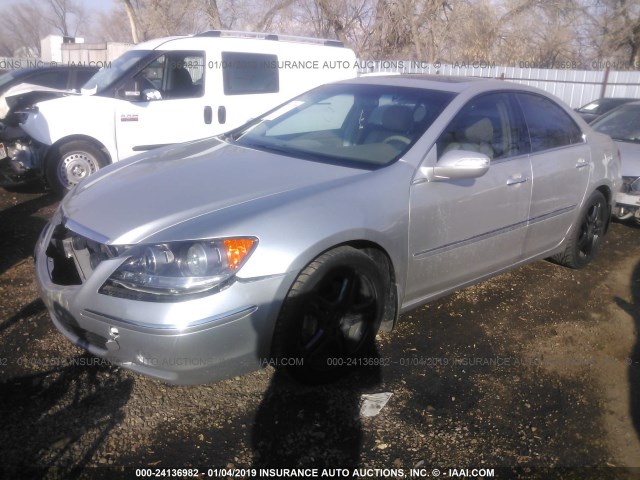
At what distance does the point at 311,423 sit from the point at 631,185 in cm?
481

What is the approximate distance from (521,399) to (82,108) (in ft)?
18.8

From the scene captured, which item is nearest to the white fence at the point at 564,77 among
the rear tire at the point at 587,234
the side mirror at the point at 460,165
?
the rear tire at the point at 587,234

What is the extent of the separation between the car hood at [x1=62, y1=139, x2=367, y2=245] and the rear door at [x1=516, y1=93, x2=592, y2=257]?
5.37 ft

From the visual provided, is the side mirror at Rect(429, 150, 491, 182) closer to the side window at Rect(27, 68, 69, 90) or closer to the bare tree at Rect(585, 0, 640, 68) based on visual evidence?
the side window at Rect(27, 68, 69, 90)

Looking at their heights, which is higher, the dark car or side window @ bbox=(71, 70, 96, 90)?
side window @ bbox=(71, 70, 96, 90)

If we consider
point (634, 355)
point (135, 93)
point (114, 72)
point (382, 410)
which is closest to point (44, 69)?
point (114, 72)

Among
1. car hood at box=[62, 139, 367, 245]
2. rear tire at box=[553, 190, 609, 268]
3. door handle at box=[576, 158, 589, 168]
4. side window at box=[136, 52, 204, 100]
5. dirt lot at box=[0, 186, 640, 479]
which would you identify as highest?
side window at box=[136, 52, 204, 100]

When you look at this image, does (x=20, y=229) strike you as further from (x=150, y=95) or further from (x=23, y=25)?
(x=23, y=25)

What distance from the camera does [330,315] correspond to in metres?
2.93

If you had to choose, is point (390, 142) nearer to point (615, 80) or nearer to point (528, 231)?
point (528, 231)

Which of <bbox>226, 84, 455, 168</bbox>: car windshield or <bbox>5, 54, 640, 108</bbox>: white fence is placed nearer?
<bbox>226, 84, 455, 168</bbox>: car windshield

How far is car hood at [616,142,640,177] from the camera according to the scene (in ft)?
19.4

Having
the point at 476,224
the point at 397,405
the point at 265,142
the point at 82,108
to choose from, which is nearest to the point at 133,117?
the point at 82,108

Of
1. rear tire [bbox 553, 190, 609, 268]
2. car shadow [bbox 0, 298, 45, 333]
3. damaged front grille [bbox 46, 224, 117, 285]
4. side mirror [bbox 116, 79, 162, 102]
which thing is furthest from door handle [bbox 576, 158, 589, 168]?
side mirror [bbox 116, 79, 162, 102]
